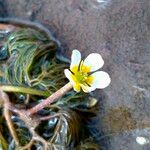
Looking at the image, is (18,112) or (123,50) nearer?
(18,112)

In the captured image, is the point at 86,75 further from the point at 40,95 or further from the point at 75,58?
the point at 40,95

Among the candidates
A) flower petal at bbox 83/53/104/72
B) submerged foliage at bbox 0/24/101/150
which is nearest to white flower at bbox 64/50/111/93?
flower petal at bbox 83/53/104/72

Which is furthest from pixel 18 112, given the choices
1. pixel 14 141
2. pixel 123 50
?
pixel 123 50

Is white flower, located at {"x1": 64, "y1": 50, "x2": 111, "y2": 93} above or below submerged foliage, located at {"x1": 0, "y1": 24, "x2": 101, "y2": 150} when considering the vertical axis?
above

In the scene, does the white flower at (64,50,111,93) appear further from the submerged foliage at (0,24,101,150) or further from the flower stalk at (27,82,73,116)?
the submerged foliage at (0,24,101,150)

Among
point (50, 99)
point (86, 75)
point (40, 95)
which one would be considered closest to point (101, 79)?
point (86, 75)

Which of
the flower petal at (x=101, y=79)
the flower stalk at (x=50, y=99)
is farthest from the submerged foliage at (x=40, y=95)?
the flower petal at (x=101, y=79)

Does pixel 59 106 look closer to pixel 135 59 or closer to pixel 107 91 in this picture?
pixel 107 91
